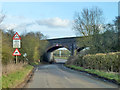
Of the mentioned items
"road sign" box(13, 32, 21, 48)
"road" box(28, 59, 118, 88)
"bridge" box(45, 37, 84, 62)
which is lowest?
"road" box(28, 59, 118, 88)

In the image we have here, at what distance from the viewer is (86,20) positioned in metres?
32.2

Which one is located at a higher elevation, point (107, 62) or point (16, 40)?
point (16, 40)

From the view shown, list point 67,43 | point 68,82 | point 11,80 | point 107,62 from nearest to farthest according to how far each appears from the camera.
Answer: point 11,80
point 68,82
point 107,62
point 67,43

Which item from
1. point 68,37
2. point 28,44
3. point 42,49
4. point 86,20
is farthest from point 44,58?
point 86,20

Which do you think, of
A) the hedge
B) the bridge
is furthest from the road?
the bridge

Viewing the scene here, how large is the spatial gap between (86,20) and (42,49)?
27338 mm

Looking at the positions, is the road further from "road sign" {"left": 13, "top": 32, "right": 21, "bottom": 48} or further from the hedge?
the hedge

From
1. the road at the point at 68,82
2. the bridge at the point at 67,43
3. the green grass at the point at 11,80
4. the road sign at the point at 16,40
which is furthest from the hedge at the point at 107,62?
the bridge at the point at 67,43

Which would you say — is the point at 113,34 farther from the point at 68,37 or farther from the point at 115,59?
the point at 68,37

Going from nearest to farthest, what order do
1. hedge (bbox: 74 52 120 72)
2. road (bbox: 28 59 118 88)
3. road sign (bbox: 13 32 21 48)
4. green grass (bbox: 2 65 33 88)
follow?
green grass (bbox: 2 65 33 88)
road (bbox: 28 59 118 88)
road sign (bbox: 13 32 21 48)
hedge (bbox: 74 52 120 72)

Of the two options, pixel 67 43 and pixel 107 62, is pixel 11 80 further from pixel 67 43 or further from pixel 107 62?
pixel 67 43

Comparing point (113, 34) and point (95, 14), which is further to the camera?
→ point (95, 14)

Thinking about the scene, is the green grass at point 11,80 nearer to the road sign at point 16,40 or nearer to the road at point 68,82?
the road at point 68,82

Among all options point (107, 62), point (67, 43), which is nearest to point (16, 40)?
point (107, 62)
